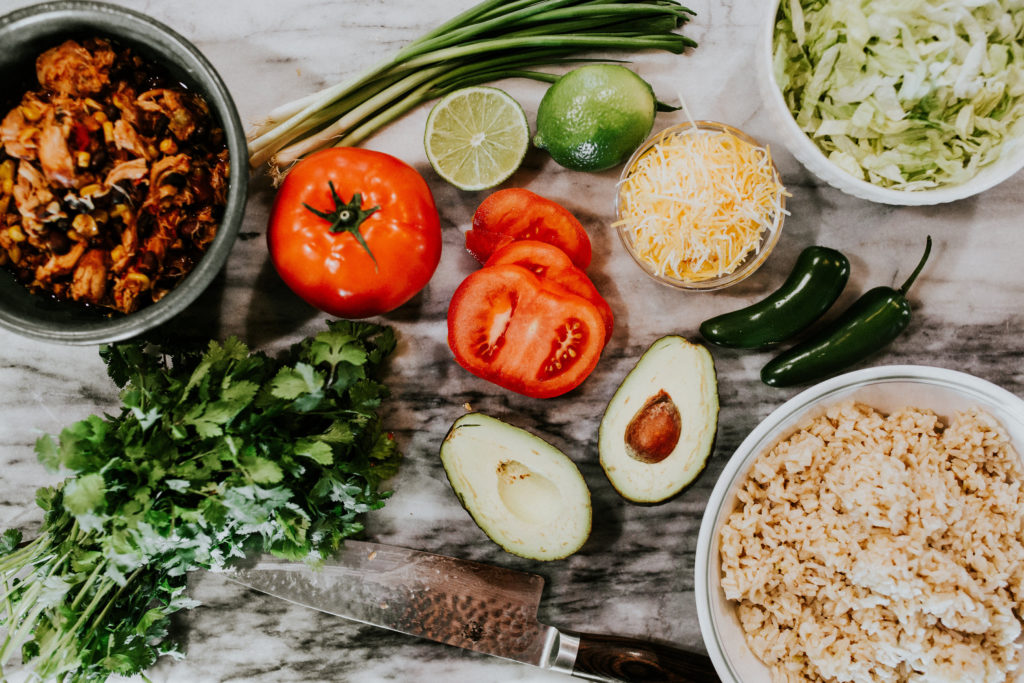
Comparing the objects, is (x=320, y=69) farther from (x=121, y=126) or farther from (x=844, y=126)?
(x=844, y=126)

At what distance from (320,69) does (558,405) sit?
0.99 metres

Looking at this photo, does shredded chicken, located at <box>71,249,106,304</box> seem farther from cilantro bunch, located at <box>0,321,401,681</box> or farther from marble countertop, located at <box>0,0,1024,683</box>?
marble countertop, located at <box>0,0,1024,683</box>

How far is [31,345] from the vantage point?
161 centimetres

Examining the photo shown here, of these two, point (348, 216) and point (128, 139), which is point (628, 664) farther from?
point (128, 139)

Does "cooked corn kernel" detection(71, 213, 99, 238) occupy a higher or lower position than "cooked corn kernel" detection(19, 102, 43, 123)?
lower

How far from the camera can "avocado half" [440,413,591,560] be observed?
4.77ft

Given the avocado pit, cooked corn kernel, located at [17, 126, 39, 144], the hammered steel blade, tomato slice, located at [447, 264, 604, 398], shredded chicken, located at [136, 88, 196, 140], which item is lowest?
the hammered steel blade

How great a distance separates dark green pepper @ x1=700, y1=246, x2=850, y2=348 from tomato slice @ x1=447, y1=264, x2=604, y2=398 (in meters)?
0.33

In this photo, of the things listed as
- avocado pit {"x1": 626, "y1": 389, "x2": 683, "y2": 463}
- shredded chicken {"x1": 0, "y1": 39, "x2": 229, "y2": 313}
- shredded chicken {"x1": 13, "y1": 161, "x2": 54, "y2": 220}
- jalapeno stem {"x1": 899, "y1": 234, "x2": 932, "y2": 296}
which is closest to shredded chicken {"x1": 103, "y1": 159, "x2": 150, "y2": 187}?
shredded chicken {"x1": 0, "y1": 39, "x2": 229, "y2": 313}

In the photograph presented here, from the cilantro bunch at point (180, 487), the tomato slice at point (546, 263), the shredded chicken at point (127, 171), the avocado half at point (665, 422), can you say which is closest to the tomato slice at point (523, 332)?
the tomato slice at point (546, 263)

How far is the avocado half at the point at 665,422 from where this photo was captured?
144cm

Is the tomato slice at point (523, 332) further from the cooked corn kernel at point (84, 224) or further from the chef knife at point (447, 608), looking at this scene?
the cooked corn kernel at point (84, 224)

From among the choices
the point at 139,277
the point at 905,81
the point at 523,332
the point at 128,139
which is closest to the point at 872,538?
the point at 523,332

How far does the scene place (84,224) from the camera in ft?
4.08
